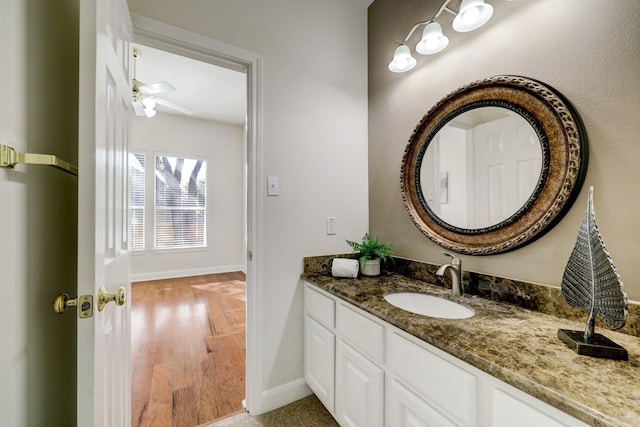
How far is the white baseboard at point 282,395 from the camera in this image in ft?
5.21

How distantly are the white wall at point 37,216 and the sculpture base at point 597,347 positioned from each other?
141 centimetres

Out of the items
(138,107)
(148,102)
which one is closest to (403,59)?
(148,102)

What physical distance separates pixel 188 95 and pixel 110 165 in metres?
3.55

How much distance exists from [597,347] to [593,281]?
0.17m

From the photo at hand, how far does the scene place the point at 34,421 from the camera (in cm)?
70

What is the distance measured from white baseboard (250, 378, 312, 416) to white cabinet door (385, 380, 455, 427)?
79 centimetres

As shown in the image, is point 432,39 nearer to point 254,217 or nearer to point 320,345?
point 254,217

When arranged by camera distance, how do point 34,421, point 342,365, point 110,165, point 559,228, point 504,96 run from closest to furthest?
point 34,421, point 110,165, point 559,228, point 504,96, point 342,365

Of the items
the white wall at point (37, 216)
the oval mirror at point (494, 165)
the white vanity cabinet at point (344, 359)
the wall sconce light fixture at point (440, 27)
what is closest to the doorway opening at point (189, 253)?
the white vanity cabinet at point (344, 359)

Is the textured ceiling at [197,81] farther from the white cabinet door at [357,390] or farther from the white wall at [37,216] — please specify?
the white cabinet door at [357,390]

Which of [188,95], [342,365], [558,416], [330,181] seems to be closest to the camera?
[558,416]

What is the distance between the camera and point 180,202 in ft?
15.7

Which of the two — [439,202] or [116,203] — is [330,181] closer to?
[439,202]

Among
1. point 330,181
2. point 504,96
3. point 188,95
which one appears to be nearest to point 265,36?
point 330,181
